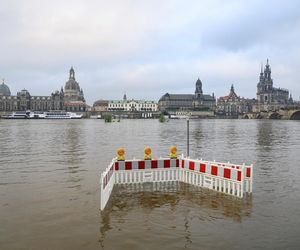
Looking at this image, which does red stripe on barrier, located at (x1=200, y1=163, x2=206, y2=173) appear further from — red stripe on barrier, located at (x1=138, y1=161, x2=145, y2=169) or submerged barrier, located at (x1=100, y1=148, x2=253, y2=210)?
red stripe on barrier, located at (x1=138, y1=161, x2=145, y2=169)

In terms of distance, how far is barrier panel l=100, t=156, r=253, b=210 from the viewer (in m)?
13.3

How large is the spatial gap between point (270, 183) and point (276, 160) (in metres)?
8.86

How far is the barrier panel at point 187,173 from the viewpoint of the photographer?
43.5 feet

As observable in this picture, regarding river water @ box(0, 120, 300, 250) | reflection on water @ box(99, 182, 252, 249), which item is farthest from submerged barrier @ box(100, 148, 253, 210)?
river water @ box(0, 120, 300, 250)

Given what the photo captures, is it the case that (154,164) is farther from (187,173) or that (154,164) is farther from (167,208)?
(167,208)

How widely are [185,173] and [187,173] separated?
0.44ft

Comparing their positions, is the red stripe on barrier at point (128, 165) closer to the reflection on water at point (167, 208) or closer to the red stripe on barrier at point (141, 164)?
the red stripe on barrier at point (141, 164)

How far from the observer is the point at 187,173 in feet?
49.6

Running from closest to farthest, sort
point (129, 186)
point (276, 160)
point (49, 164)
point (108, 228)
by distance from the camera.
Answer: point (108, 228) < point (129, 186) < point (49, 164) < point (276, 160)

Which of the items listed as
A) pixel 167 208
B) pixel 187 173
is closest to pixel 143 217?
pixel 167 208

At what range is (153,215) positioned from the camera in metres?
10.6

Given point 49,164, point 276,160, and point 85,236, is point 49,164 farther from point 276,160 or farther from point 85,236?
point 276,160

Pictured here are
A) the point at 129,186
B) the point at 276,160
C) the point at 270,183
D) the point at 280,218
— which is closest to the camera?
the point at 280,218

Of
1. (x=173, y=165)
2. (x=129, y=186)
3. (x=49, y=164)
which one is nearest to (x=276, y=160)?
(x=173, y=165)
